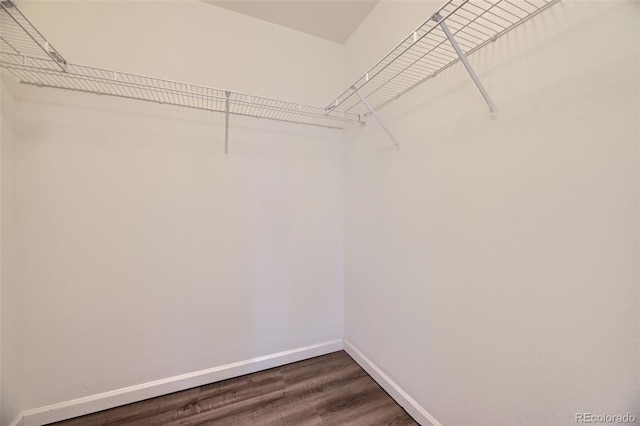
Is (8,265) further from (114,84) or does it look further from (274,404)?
(274,404)

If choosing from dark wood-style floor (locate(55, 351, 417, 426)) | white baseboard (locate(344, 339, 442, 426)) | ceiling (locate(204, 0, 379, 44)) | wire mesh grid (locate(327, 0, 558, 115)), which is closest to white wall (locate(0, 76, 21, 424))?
dark wood-style floor (locate(55, 351, 417, 426))

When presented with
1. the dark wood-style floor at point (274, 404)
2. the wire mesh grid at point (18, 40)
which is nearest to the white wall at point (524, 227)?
the dark wood-style floor at point (274, 404)

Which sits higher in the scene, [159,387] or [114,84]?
[114,84]

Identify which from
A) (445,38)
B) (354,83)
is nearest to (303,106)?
(354,83)

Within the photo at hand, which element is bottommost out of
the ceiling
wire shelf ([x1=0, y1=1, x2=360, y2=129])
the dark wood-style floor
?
the dark wood-style floor

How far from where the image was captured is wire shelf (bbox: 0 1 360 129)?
1.22 meters

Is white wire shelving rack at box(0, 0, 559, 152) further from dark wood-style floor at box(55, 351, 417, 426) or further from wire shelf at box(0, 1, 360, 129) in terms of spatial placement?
dark wood-style floor at box(55, 351, 417, 426)

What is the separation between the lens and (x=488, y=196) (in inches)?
40.6

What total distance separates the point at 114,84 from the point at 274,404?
7.14ft

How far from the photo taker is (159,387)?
1.55 metres

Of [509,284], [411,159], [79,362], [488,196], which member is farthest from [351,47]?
[79,362]

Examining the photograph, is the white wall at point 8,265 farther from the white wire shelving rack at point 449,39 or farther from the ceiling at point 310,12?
the white wire shelving rack at point 449,39

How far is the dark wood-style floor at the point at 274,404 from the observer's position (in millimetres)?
1387

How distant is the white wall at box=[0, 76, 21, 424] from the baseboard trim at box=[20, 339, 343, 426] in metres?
0.15
